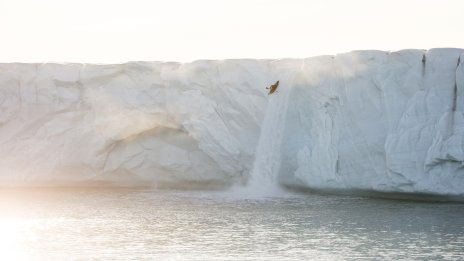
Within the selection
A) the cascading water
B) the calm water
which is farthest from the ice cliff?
the calm water

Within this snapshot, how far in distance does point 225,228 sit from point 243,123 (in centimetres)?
660

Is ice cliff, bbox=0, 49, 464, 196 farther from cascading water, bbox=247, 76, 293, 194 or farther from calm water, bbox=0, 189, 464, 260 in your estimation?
calm water, bbox=0, 189, 464, 260

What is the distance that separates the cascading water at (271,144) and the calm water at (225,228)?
3.49 ft

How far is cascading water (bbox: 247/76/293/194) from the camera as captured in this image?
68.2 feet

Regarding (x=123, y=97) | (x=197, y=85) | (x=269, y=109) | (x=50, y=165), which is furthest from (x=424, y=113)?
(x=50, y=165)

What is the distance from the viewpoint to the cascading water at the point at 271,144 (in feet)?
68.2

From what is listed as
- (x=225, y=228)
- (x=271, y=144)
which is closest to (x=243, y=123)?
(x=271, y=144)

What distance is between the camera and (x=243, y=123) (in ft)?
69.7

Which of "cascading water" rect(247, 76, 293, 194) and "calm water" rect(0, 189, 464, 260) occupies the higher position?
"cascading water" rect(247, 76, 293, 194)

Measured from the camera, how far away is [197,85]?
21688 millimetres

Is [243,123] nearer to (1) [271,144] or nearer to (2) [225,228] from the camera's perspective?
(1) [271,144]

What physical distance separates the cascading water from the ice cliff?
27mm

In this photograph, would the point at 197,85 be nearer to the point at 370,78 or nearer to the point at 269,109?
the point at 269,109

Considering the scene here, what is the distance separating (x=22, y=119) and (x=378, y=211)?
32.7 ft
